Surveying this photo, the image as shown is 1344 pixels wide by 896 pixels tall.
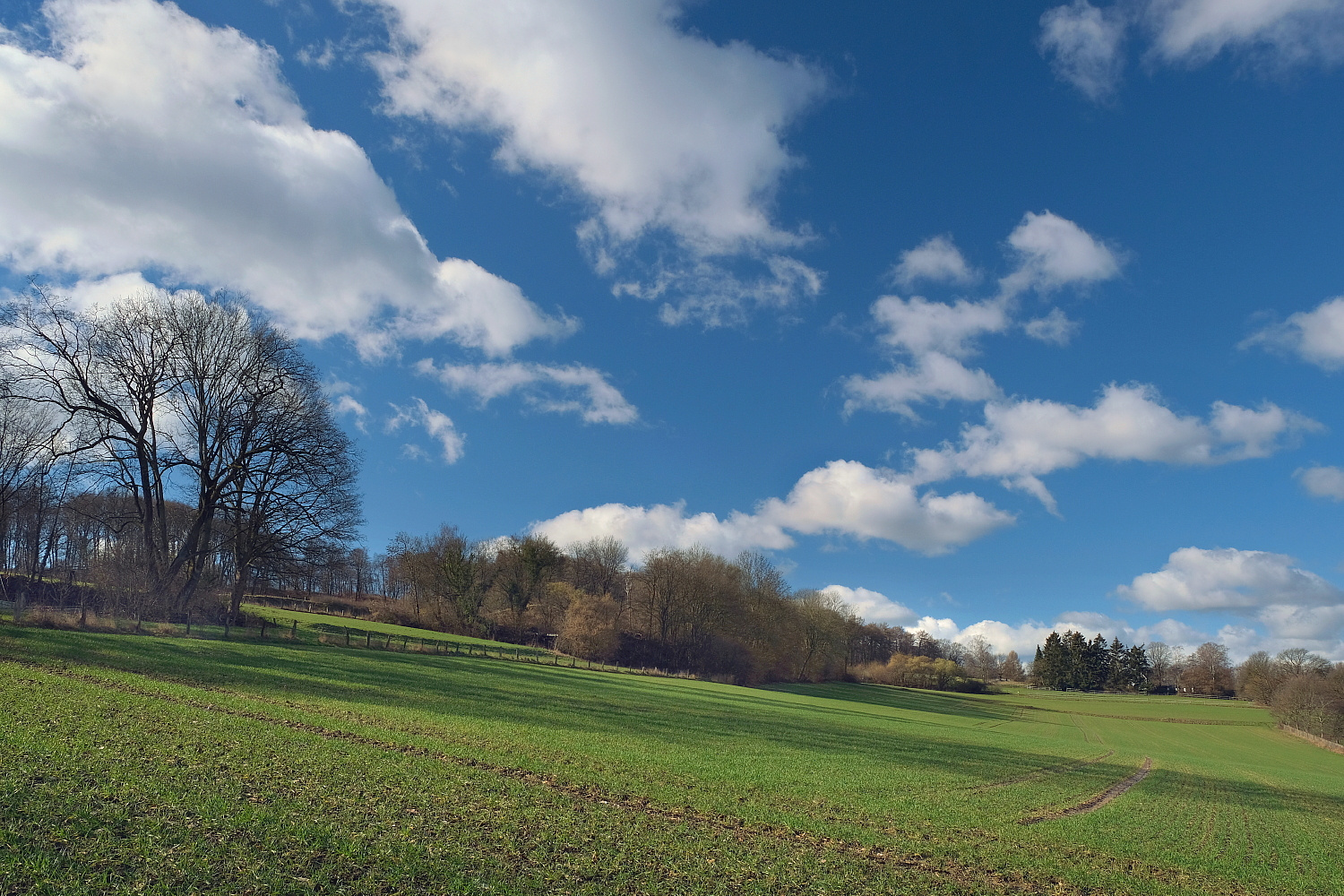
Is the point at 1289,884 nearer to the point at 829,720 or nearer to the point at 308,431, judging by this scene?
the point at 829,720

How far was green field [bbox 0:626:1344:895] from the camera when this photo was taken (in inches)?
312

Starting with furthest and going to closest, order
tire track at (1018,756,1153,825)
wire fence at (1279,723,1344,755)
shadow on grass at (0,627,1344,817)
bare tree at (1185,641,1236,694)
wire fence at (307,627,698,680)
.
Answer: bare tree at (1185,641,1236,694) < wire fence at (1279,723,1344,755) < wire fence at (307,627,698,680) < shadow on grass at (0,627,1344,817) < tire track at (1018,756,1153,825)

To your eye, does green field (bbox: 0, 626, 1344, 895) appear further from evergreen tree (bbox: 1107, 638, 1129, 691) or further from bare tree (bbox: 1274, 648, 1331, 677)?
evergreen tree (bbox: 1107, 638, 1129, 691)

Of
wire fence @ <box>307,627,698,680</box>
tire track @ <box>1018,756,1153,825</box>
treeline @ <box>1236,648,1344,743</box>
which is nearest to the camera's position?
tire track @ <box>1018,756,1153,825</box>

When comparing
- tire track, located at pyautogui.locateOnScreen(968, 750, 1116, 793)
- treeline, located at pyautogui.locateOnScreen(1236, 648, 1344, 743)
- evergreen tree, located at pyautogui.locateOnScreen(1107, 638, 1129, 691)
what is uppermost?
tire track, located at pyautogui.locateOnScreen(968, 750, 1116, 793)

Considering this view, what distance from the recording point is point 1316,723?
72375 millimetres

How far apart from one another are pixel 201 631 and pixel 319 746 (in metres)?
28.4

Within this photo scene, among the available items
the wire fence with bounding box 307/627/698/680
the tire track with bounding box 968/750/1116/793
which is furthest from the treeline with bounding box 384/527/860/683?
the tire track with bounding box 968/750/1116/793

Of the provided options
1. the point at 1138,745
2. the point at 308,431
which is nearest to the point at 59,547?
the point at 308,431

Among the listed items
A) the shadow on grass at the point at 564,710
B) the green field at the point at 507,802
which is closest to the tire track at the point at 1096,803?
the green field at the point at 507,802

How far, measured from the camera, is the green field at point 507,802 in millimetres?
7914

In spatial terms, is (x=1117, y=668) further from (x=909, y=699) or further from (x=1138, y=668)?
(x=909, y=699)

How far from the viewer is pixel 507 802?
11.3 meters

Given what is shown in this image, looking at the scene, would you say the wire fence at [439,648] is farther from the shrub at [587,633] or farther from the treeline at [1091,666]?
the treeline at [1091,666]
